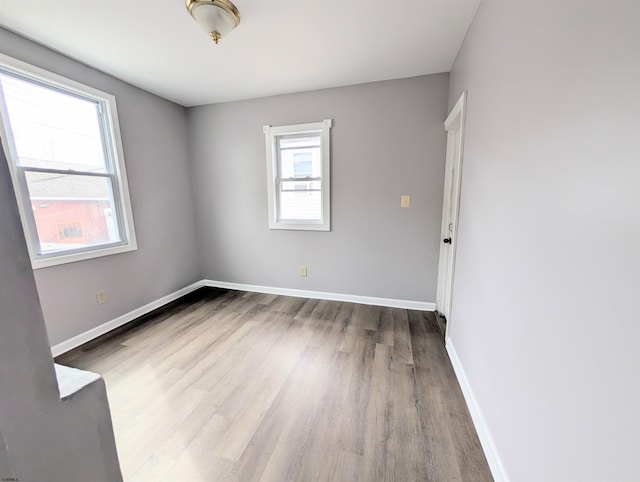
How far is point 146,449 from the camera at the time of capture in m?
1.37

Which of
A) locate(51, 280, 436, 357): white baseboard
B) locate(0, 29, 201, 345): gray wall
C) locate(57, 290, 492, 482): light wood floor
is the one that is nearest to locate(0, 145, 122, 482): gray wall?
locate(57, 290, 492, 482): light wood floor

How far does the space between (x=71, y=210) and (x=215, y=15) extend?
213cm

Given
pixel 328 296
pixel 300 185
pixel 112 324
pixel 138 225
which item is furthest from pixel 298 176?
pixel 112 324

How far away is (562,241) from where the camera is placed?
33.3 inches

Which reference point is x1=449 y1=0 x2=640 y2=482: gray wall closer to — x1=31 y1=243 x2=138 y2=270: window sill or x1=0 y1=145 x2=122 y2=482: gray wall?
x1=0 y1=145 x2=122 y2=482: gray wall

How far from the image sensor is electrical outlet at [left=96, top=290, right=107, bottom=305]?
2.52 metres

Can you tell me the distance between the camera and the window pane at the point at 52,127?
6.43 feet

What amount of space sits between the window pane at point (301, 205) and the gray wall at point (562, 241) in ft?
6.62

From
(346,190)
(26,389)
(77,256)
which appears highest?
(346,190)

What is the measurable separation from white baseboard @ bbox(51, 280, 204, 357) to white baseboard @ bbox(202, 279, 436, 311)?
1.82 ft

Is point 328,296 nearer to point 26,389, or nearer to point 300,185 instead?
point 300,185

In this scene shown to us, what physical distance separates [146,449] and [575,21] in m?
2.63

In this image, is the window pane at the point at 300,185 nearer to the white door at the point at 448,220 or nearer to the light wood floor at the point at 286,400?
the white door at the point at 448,220

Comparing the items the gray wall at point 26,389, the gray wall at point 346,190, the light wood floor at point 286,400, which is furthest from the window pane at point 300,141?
the gray wall at point 26,389
